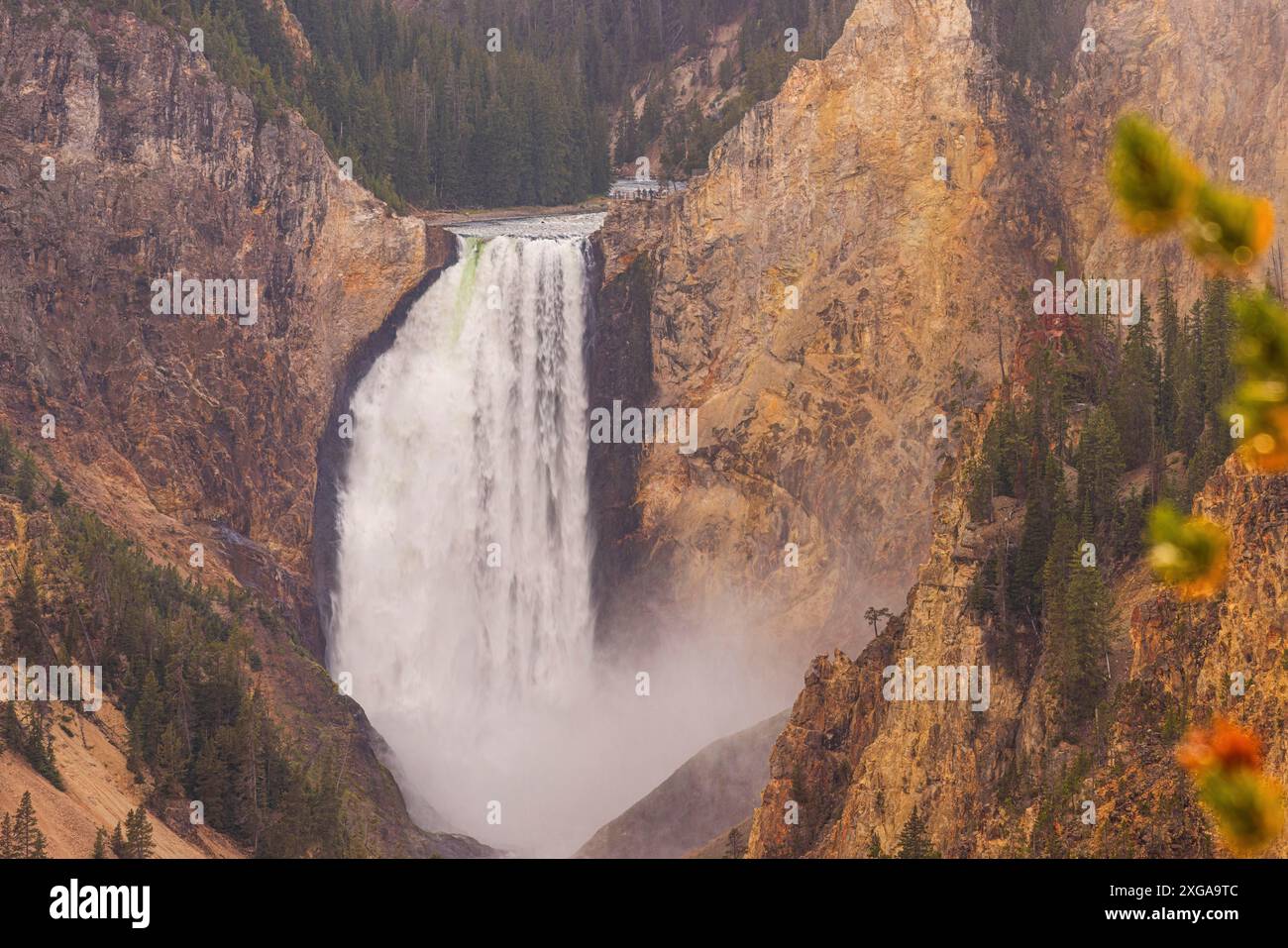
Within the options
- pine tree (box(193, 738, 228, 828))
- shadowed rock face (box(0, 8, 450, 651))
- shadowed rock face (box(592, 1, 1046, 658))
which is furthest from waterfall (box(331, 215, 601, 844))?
pine tree (box(193, 738, 228, 828))

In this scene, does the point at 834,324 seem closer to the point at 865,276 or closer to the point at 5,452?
the point at 865,276

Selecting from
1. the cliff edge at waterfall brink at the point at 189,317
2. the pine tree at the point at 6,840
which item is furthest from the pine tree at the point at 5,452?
the pine tree at the point at 6,840

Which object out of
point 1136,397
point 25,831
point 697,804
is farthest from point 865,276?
point 25,831

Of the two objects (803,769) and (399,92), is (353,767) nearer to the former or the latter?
(803,769)

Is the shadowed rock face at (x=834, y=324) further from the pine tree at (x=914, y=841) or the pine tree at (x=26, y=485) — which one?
the pine tree at (x=26, y=485)

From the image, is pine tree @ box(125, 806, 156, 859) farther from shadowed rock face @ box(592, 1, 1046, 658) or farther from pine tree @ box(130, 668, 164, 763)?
shadowed rock face @ box(592, 1, 1046, 658)
